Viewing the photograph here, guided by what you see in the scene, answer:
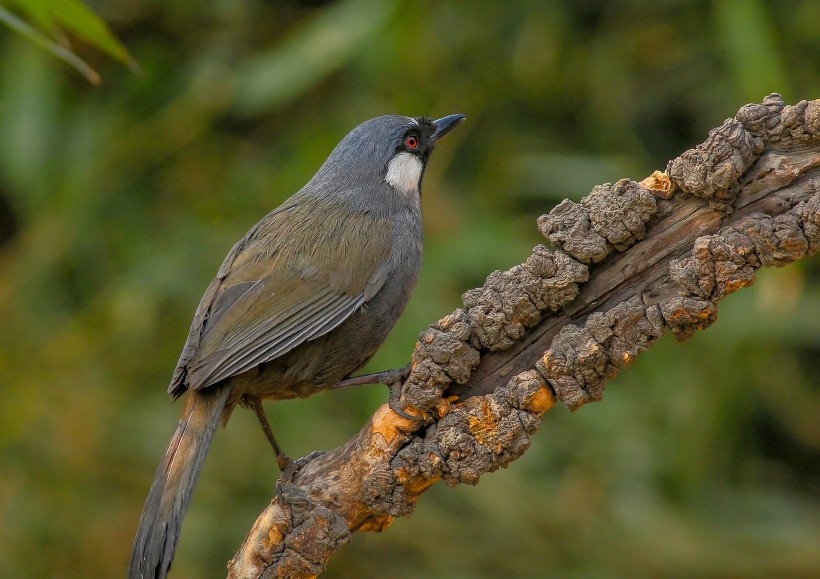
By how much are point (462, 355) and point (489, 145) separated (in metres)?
3.50

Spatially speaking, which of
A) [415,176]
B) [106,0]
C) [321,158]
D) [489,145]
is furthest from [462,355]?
[106,0]

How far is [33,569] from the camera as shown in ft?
18.5

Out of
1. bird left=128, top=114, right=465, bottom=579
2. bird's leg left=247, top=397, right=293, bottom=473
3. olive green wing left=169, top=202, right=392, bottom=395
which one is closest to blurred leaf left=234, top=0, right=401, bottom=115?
bird left=128, top=114, right=465, bottom=579

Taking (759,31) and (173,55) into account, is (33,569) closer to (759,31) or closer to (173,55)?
(173,55)

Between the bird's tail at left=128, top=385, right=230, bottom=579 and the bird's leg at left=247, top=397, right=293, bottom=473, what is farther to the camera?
the bird's leg at left=247, top=397, right=293, bottom=473

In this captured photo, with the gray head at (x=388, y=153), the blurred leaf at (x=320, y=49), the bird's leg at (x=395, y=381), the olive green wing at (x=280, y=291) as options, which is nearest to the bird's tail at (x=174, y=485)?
the olive green wing at (x=280, y=291)

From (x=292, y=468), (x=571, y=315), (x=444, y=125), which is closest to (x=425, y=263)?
(x=444, y=125)

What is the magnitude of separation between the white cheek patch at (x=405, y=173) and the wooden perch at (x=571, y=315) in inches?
54.6

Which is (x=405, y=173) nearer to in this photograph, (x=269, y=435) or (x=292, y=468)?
(x=269, y=435)

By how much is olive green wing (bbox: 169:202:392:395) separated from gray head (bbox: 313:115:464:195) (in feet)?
1.10

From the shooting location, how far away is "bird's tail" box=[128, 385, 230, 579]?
3.12 meters

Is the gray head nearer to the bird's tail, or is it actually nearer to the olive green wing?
the olive green wing

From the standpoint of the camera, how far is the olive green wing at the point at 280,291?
3494 mm

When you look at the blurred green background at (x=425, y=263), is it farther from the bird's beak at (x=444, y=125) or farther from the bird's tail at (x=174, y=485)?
the bird's tail at (x=174, y=485)
